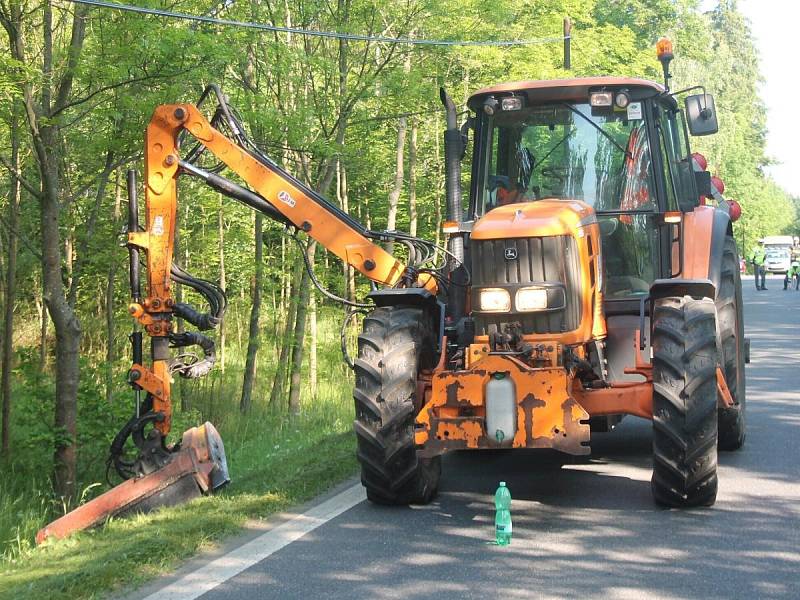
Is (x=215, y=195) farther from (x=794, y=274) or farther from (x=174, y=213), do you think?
(x=794, y=274)

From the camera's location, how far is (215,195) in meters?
24.6

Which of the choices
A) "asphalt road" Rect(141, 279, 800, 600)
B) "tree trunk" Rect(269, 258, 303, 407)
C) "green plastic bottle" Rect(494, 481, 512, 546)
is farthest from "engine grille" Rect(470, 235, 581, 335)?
"tree trunk" Rect(269, 258, 303, 407)

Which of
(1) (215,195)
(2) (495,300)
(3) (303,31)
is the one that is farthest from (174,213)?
(1) (215,195)

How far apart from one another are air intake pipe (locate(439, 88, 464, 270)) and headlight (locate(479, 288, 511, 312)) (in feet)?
3.68

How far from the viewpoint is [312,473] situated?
29.9 ft

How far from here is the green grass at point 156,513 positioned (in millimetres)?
6160

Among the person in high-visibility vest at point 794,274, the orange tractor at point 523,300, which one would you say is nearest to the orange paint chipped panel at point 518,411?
the orange tractor at point 523,300

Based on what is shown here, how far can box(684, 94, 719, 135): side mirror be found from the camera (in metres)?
9.04

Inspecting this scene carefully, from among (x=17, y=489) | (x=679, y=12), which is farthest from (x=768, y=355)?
(x=679, y=12)

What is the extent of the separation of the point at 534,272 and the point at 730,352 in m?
2.41

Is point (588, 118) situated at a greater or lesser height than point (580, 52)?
lesser

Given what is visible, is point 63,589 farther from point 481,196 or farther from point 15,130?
point 15,130

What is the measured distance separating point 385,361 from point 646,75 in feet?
86.7

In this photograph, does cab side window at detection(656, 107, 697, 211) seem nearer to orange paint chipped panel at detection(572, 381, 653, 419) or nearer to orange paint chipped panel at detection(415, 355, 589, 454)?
orange paint chipped panel at detection(572, 381, 653, 419)
